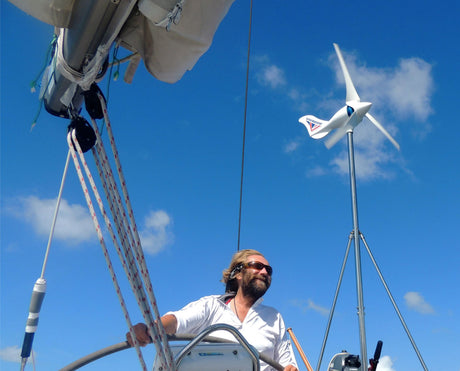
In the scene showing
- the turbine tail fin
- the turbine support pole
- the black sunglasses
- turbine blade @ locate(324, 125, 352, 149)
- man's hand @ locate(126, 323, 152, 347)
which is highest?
the turbine tail fin

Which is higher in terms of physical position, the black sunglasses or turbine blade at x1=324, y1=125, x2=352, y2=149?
turbine blade at x1=324, y1=125, x2=352, y2=149

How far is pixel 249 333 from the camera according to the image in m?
3.45

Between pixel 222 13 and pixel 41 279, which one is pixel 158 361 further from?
pixel 222 13

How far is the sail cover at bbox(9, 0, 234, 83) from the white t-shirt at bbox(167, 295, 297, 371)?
64.5 inches

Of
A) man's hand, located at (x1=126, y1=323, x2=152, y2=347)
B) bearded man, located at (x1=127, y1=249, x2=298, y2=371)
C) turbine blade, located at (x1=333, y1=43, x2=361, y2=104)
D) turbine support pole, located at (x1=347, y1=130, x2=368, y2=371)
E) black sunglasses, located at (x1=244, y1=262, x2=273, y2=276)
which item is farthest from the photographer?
turbine blade, located at (x1=333, y1=43, x2=361, y2=104)

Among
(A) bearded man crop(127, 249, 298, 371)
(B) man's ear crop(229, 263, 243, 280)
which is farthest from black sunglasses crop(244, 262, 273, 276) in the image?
(B) man's ear crop(229, 263, 243, 280)

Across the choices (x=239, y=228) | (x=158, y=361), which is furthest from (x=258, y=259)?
(x=158, y=361)

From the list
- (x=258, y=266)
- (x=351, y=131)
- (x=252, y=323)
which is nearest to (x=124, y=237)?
(x=252, y=323)

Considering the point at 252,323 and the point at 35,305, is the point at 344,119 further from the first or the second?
the point at 35,305

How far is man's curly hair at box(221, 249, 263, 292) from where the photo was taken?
4016mm

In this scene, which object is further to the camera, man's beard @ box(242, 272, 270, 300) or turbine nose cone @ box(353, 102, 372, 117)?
turbine nose cone @ box(353, 102, 372, 117)

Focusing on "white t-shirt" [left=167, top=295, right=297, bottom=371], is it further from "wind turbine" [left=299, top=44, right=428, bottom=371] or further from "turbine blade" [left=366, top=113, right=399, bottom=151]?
"turbine blade" [left=366, top=113, right=399, bottom=151]

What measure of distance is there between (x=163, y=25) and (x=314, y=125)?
10.6 metres

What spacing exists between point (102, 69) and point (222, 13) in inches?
25.2
